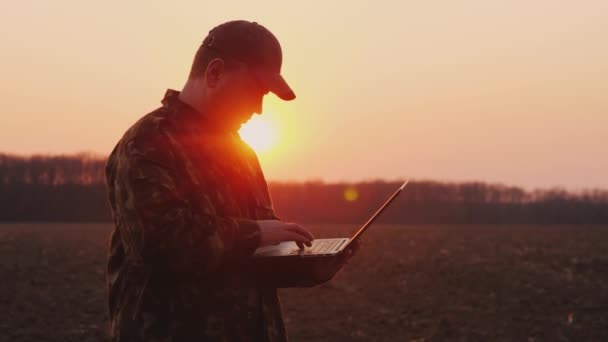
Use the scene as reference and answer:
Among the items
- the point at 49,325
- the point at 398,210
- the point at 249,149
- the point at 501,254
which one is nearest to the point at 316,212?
the point at 398,210

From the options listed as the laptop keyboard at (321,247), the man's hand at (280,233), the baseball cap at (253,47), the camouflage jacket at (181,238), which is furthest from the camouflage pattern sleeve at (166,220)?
the baseball cap at (253,47)

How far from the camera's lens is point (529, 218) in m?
90.9

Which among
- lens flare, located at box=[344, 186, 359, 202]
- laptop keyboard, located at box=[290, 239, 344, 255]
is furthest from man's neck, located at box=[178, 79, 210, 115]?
lens flare, located at box=[344, 186, 359, 202]

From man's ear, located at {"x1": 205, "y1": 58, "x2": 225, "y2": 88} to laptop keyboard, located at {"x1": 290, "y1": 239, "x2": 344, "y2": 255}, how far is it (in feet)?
2.13

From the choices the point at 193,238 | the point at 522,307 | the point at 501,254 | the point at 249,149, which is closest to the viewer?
the point at 193,238

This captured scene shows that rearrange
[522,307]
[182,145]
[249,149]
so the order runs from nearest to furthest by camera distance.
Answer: [182,145]
[249,149]
[522,307]

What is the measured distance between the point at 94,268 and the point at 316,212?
198 ft

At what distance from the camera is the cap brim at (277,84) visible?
249 cm

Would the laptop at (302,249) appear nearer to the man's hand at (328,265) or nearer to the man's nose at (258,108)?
the man's hand at (328,265)

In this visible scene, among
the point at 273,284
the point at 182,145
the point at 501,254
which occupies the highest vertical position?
the point at 182,145

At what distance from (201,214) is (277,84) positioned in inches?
23.8

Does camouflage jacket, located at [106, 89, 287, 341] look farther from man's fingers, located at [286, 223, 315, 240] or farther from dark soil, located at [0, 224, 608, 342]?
dark soil, located at [0, 224, 608, 342]

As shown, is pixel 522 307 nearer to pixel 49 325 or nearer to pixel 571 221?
pixel 49 325

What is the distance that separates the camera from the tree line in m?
73.4
